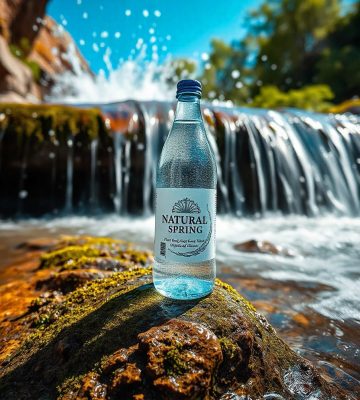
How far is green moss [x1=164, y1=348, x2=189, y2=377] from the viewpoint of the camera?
3.59 feet

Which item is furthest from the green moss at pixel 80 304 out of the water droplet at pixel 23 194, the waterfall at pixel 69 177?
the water droplet at pixel 23 194

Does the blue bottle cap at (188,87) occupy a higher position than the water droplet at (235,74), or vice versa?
the water droplet at (235,74)

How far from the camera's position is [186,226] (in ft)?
4.74

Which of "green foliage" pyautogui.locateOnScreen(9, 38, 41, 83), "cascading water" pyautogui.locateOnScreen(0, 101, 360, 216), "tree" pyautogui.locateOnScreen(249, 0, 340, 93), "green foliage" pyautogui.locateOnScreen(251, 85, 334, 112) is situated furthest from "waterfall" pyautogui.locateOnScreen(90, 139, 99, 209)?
"tree" pyautogui.locateOnScreen(249, 0, 340, 93)

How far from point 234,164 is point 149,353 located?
6.88 m

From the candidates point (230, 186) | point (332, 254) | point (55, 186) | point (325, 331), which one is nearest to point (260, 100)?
point (230, 186)

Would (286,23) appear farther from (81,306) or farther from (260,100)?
(81,306)

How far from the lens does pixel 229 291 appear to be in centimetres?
162

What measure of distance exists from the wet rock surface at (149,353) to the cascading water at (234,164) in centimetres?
577

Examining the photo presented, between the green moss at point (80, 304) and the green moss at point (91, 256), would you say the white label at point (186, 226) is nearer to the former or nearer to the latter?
the green moss at point (80, 304)

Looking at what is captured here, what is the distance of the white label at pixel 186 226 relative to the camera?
1444 mm

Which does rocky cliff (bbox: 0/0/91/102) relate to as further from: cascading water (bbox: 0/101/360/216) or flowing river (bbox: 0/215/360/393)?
flowing river (bbox: 0/215/360/393)

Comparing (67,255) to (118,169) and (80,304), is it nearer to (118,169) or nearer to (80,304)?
(80,304)

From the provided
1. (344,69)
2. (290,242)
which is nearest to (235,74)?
(344,69)
